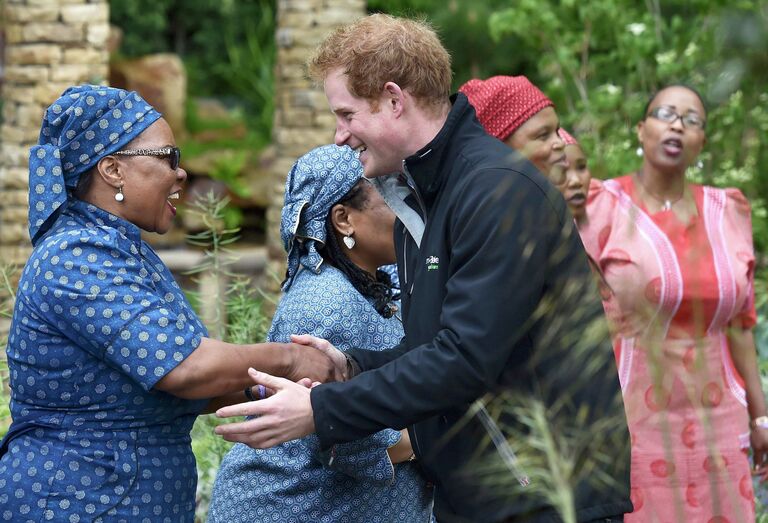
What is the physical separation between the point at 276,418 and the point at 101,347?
0.44 m

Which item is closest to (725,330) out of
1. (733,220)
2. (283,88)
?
(733,220)

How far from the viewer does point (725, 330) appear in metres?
4.25

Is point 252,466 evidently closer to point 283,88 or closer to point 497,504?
point 497,504

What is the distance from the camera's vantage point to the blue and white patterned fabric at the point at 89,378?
8.93 ft

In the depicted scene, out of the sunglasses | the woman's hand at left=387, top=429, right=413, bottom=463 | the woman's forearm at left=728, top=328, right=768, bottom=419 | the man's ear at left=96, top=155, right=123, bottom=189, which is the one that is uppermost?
the sunglasses

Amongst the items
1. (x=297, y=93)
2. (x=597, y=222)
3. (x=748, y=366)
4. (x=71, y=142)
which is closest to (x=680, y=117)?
(x=597, y=222)

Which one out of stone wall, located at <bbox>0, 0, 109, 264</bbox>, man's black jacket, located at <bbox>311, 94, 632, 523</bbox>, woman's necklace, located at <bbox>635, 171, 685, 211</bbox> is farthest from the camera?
stone wall, located at <bbox>0, 0, 109, 264</bbox>

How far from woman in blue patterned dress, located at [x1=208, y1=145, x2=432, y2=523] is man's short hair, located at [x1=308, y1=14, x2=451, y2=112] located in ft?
1.67

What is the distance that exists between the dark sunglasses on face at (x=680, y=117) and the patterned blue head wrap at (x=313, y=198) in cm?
168

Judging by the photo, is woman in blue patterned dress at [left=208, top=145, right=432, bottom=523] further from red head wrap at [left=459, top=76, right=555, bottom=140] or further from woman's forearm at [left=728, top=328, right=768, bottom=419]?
woman's forearm at [left=728, top=328, right=768, bottom=419]

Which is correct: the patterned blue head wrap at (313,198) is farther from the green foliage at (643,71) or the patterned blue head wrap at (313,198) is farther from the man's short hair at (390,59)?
the green foliage at (643,71)

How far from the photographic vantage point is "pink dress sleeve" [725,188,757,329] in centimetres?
429

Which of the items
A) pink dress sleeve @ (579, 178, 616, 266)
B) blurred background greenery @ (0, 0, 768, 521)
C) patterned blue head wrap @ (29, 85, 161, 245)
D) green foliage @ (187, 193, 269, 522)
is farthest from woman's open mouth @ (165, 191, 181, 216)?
pink dress sleeve @ (579, 178, 616, 266)

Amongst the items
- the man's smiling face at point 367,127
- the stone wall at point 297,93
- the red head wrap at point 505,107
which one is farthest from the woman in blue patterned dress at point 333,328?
the stone wall at point 297,93
